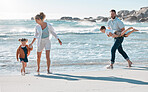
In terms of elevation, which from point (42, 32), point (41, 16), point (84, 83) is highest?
point (41, 16)

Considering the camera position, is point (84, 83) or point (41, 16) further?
point (41, 16)

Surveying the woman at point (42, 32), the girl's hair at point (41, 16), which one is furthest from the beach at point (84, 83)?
the girl's hair at point (41, 16)

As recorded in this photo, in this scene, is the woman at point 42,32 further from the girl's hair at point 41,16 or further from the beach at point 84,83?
the beach at point 84,83

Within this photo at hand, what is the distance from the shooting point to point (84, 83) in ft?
15.0

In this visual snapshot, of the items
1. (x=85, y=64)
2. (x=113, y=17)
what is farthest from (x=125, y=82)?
(x=85, y=64)

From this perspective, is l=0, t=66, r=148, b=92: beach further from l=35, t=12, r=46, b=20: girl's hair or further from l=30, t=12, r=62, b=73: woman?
l=35, t=12, r=46, b=20: girl's hair

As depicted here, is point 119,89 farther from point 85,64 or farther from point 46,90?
point 85,64

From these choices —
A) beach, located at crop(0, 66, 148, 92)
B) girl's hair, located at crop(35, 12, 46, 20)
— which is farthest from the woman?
beach, located at crop(0, 66, 148, 92)

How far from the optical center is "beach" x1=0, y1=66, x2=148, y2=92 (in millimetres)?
4090

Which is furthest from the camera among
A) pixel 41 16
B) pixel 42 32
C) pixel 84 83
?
pixel 42 32

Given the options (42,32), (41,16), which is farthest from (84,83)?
(41,16)

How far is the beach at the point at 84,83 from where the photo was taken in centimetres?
409

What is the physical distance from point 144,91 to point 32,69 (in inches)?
154

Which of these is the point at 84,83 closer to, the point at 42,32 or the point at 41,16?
the point at 42,32
